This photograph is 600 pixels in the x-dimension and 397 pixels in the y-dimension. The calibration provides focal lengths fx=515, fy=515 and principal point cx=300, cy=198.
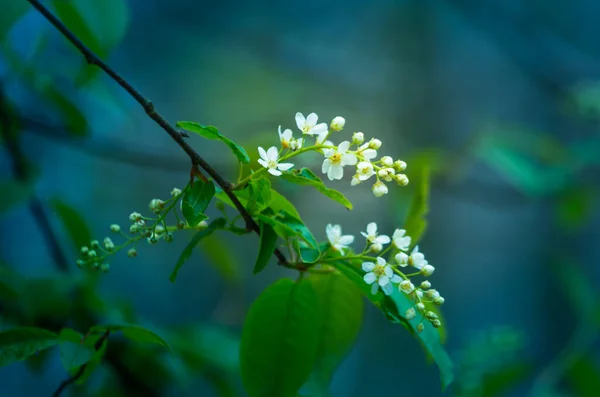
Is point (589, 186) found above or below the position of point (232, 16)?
below

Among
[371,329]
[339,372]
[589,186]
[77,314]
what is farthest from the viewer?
[371,329]

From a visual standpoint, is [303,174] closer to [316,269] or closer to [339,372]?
[316,269]

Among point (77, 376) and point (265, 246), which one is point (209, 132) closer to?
point (265, 246)

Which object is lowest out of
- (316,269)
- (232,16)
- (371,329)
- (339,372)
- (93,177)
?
(316,269)

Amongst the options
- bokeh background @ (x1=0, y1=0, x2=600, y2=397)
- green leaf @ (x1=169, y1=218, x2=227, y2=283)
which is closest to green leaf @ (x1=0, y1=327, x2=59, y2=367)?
green leaf @ (x1=169, y1=218, x2=227, y2=283)

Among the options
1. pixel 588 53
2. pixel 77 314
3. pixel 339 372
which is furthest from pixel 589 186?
pixel 77 314

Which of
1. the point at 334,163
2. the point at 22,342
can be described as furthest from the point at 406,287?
the point at 22,342
